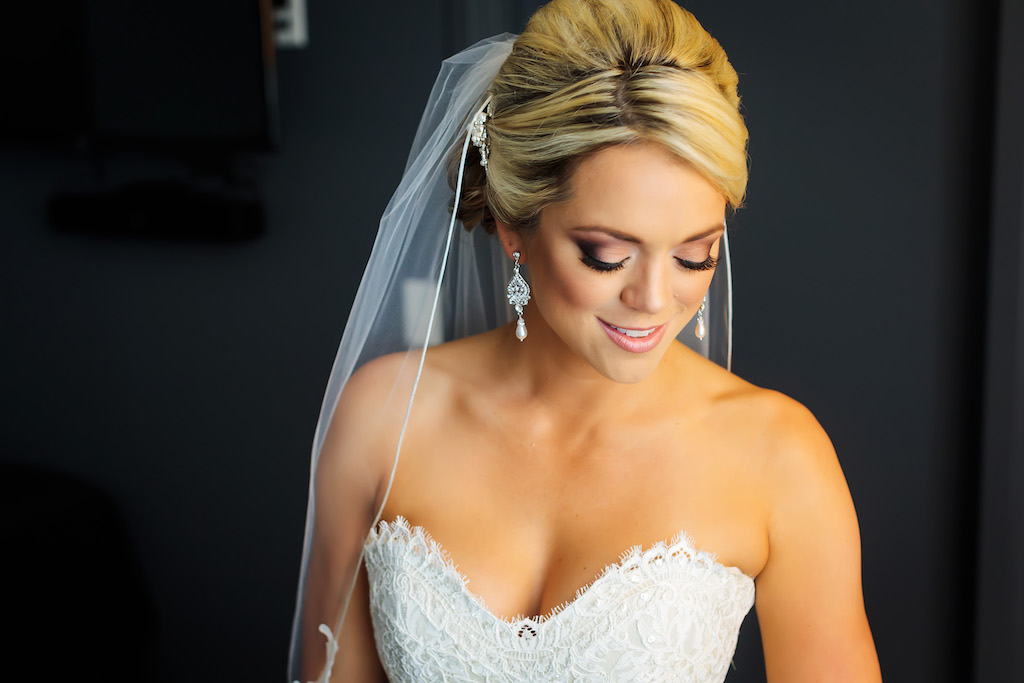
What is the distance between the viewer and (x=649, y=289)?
112 centimetres

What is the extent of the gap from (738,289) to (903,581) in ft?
1.98

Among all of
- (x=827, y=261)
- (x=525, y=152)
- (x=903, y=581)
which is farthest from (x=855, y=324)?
(x=525, y=152)

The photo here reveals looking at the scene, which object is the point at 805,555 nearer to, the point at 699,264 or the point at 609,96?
the point at 699,264

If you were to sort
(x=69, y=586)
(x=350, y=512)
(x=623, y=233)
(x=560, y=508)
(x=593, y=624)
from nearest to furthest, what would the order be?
1. (x=623, y=233)
2. (x=593, y=624)
3. (x=560, y=508)
4. (x=350, y=512)
5. (x=69, y=586)

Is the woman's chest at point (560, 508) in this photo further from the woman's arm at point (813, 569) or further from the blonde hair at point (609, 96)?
the blonde hair at point (609, 96)

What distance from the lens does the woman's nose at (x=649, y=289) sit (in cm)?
112

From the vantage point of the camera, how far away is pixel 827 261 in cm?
163

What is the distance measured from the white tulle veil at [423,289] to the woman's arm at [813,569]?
12.5 inches

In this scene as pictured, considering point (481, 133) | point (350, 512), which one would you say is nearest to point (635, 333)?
point (481, 133)

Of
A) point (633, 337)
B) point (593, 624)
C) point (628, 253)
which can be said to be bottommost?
point (593, 624)

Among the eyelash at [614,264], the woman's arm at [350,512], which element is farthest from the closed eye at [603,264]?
the woman's arm at [350,512]

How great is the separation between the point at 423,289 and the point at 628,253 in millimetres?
390

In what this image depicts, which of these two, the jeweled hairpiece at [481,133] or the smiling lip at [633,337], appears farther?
the jeweled hairpiece at [481,133]

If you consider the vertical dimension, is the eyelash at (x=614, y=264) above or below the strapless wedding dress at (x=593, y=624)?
above
